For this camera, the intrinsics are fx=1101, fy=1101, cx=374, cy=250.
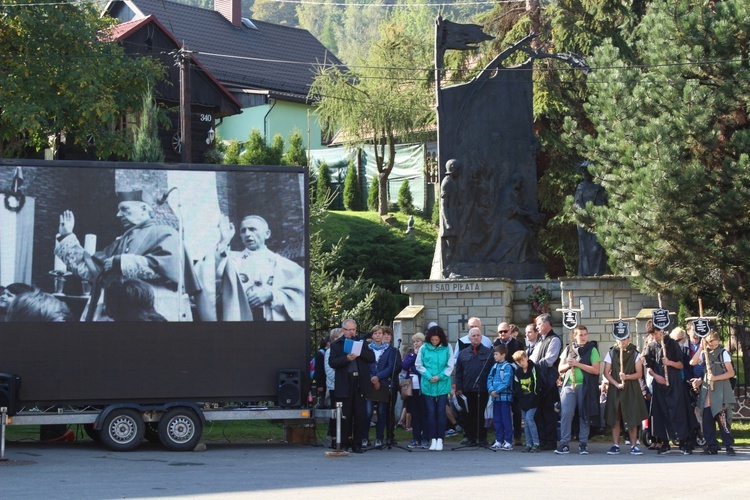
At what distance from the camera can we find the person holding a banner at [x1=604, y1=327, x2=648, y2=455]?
549 inches

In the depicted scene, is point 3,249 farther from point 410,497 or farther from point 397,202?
point 397,202

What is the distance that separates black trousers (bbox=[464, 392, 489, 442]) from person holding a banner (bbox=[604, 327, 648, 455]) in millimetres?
1636

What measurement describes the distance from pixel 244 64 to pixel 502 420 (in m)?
43.3

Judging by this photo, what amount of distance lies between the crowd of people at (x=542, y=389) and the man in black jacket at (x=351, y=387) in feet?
0.04

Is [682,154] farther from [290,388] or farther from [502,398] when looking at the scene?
[290,388]

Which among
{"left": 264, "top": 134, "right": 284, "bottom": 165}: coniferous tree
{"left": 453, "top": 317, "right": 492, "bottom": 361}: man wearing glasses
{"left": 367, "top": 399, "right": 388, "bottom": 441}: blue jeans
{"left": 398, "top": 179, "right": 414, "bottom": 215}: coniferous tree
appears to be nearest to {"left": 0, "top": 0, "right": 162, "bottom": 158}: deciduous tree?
{"left": 453, "top": 317, "right": 492, "bottom": 361}: man wearing glasses

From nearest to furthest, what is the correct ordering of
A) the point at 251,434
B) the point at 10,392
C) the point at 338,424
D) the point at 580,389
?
→ 1. the point at 10,392
2. the point at 338,424
3. the point at 580,389
4. the point at 251,434

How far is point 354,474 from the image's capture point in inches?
451

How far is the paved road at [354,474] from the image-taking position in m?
10.0

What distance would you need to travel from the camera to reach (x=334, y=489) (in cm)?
1027

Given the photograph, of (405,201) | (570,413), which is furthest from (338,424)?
(405,201)

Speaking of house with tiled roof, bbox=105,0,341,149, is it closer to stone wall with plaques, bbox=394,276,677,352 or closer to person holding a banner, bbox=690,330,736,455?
stone wall with plaques, bbox=394,276,677,352

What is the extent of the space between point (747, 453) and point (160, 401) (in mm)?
7334

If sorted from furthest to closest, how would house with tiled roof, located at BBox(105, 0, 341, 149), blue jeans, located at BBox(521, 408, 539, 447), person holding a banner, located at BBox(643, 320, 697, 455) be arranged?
house with tiled roof, located at BBox(105, 0, 341, 149) < blue jeans, located at BBox(521, 408, 539, 447) < person holding a banner, located at BBox(643, 320, 697, 455)
